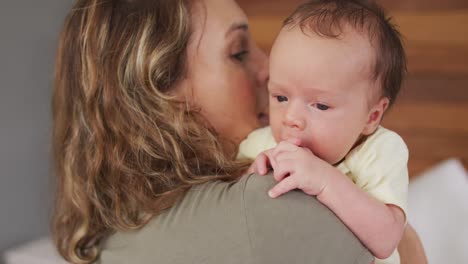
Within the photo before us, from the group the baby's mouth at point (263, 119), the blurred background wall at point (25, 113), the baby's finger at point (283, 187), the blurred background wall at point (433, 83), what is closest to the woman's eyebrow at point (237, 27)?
the baby's mouth at point (263, 119)

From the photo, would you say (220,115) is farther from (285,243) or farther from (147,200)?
(285,243)

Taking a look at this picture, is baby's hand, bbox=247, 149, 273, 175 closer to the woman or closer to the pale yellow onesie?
the woman

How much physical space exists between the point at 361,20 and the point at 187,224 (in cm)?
45

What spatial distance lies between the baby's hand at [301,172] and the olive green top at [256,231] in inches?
0.8

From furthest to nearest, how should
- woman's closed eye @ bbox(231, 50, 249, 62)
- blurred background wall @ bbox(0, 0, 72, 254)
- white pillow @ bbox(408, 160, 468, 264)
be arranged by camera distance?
blurred background wall @ bbox(0, 0, 72, 254) < white pillow @ bbox(408, 160, 468, 264) < woman's closed eye @ bbox(231, 50, 249, 62)

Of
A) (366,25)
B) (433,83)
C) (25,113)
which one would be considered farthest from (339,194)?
(433,83)

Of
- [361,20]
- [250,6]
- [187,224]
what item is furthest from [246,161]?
[250,6]

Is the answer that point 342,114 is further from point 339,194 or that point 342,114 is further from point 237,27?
point 237,27

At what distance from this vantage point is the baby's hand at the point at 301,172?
98cm

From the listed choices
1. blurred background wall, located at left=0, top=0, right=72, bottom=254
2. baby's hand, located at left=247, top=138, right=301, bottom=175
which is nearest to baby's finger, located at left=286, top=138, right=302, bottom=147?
baby's hand, located at left=247, top=138, right=301, bottom=175

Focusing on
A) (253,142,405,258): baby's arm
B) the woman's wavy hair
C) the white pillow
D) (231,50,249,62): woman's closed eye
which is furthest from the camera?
the white pillow

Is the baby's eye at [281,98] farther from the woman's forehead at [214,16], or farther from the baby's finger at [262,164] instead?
the woman's forehead at [214,16]

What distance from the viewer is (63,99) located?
133 cm

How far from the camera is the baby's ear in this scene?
3.50ft
